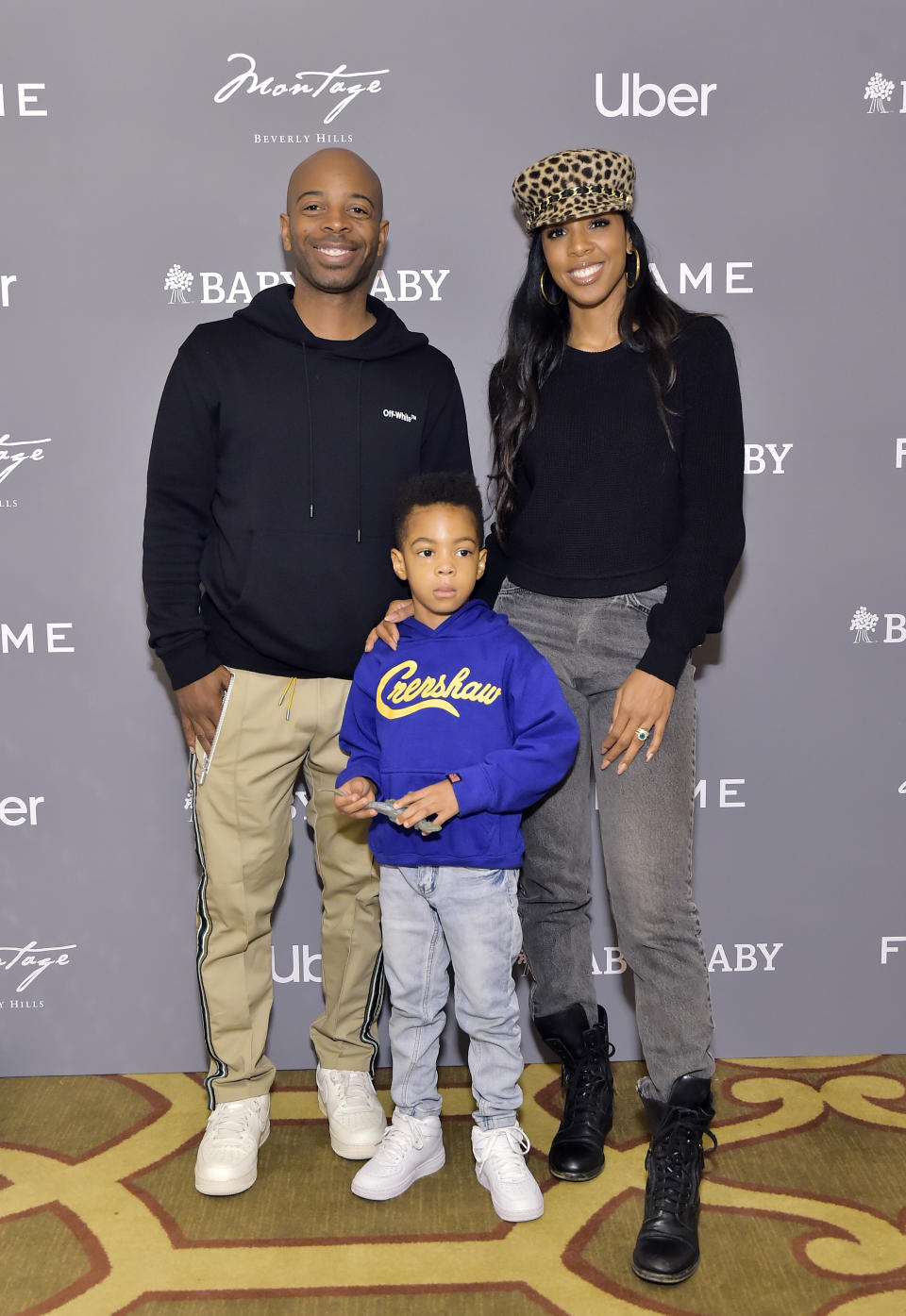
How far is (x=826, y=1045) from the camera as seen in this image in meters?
2.71

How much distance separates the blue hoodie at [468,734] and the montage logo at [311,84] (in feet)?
3.74

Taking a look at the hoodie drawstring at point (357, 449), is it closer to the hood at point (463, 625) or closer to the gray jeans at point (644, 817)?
the hood at point (463, 625)

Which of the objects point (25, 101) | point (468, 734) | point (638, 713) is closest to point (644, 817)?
point (638, 713)

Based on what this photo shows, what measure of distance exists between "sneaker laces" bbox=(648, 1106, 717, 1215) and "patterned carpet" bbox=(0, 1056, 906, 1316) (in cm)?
10

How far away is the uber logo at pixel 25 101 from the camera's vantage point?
7.89 feet

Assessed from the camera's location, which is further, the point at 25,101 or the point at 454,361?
the point at 454,361

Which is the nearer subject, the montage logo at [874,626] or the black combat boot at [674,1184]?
the black combat boot at [674,1184]

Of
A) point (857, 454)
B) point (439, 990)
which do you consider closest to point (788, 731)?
point (857, 454)

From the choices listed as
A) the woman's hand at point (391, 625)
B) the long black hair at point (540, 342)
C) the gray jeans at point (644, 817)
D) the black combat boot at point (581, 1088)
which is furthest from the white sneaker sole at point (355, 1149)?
the long black hair at point (540, 342)

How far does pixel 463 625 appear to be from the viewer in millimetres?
2090

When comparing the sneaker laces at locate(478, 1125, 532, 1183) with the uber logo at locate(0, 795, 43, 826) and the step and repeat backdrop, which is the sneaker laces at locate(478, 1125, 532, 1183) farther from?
the uber logo at locate(0, 795, 43, 826)

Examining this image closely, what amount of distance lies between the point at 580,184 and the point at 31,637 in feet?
4.77

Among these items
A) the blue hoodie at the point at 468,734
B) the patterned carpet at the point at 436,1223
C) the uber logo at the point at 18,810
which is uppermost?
the blue hoodie at the point at 468,734

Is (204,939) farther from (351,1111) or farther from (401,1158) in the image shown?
(401,1158)
